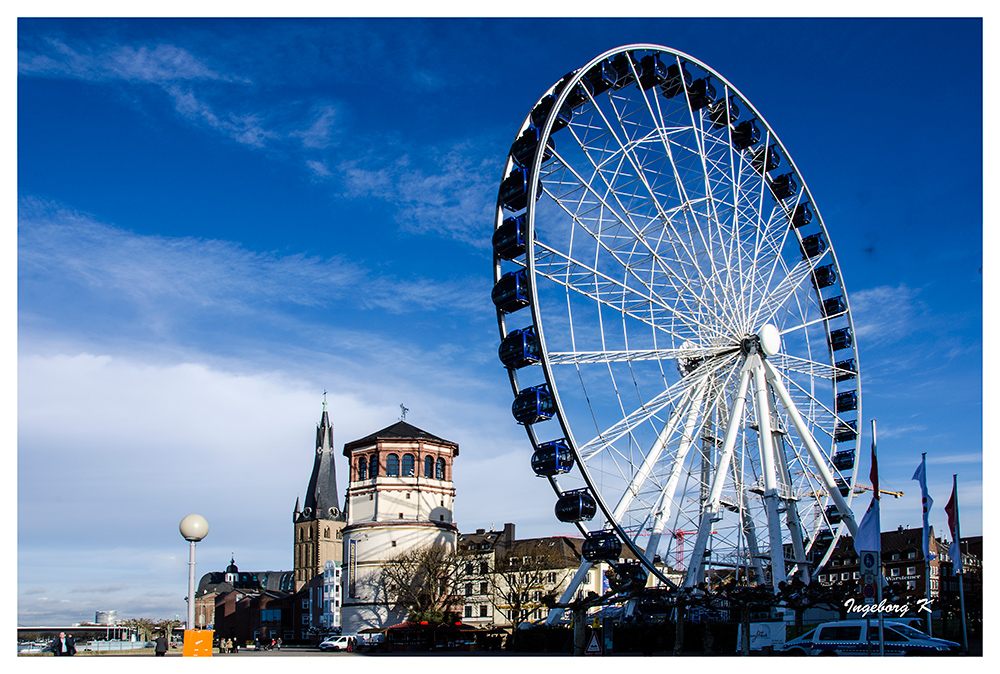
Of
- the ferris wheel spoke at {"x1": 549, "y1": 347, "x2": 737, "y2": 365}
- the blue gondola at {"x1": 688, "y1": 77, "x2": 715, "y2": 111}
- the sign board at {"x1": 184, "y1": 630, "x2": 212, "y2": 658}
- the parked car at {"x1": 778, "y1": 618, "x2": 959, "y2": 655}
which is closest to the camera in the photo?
the sign board at {"x1": 184, "y1": 630, "x2": 212, "y2": 658}

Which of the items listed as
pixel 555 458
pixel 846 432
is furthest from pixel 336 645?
pixel 846 432

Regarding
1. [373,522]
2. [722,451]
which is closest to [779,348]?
[722,451]

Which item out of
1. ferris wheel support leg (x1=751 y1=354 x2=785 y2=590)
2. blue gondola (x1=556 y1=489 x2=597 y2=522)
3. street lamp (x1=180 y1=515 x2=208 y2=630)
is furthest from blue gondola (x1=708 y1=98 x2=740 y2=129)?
street lamp (x1=180 y1=515 x2=208 y2=630)

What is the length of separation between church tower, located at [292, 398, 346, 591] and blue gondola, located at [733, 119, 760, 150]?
119421 mm

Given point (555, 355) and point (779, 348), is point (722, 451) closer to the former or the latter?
point (779, 348)

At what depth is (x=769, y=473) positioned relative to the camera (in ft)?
117

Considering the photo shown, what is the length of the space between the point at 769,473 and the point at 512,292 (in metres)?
12.9

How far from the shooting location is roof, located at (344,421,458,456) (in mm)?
70625

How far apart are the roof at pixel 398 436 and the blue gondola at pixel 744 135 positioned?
1476 inches

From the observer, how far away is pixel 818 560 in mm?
43656

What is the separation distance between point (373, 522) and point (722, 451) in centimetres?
3868

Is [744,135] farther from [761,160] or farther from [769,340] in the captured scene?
[769,340]

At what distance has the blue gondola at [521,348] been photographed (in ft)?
109

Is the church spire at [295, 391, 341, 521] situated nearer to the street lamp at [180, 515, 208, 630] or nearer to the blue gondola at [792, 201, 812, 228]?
the blue gondola at [792, 201, 812, 228]
